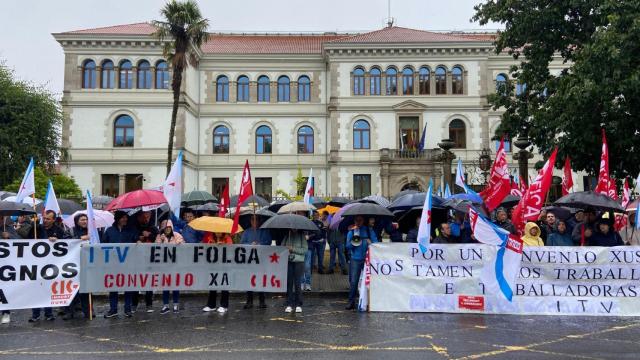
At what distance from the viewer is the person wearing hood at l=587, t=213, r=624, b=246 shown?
11102 millimetres

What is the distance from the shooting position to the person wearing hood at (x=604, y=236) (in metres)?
11.1

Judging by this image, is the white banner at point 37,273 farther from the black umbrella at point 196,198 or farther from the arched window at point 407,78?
the arched window at point 407,78

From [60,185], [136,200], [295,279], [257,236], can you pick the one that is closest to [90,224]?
[136,200]

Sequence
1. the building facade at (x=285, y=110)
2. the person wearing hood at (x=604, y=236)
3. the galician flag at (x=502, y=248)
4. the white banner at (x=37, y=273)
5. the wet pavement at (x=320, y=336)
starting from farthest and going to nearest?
1. the building facade at (x=285, y=110)
2. the person wearing hood at (x=604, y=236)
3. the galician flag at (x=502, y=248)
4. the white banner at (x=37, y=273)
5. the wet pavement at (x=320, y=336)

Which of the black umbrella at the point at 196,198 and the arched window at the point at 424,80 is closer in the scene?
the black umbrella at the point at 196,198

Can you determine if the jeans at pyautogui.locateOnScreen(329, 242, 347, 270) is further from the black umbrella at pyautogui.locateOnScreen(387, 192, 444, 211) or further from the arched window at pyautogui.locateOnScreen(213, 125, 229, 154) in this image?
the arched window at pyautogui.locateOnScreen(213, 125, 229, 154)

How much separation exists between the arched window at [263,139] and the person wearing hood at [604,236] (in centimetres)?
3111

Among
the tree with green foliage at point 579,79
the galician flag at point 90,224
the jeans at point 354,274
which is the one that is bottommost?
the jeans at point 354,274

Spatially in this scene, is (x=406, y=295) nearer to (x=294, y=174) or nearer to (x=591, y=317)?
(x=591, y=317)

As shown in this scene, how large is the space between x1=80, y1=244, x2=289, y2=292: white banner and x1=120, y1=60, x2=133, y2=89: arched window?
30.4m

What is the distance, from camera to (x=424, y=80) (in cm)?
3966

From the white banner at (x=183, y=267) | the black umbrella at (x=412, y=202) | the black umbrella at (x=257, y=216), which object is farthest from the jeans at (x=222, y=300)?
the black umbrella at (x=412, y=202)

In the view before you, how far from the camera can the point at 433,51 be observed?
39.2 m

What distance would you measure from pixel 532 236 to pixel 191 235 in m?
6.68
